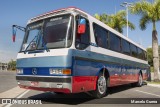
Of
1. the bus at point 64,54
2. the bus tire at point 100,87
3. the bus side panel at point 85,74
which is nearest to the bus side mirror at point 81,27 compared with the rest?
the bus at point 64,54

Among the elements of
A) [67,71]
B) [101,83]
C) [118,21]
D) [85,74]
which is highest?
[118,21]

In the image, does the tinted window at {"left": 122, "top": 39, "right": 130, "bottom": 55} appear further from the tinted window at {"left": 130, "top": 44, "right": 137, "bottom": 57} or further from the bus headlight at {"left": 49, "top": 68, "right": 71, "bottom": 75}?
the bus headlight at {"left": 49, "top": 68, "right": 71, "bottom": 75}

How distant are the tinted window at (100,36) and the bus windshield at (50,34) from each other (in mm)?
1910

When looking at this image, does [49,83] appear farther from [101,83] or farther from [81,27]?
[101,83]

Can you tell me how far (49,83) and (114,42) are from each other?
5.48 m

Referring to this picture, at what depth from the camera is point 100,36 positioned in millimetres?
11953

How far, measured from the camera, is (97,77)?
11156mm

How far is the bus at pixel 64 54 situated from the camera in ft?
30.5

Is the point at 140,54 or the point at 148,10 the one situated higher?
the point at 148,10

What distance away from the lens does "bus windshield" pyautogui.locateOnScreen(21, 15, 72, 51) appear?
955cm

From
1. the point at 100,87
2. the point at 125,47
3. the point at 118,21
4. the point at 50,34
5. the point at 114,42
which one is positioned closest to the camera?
the point at 50,34

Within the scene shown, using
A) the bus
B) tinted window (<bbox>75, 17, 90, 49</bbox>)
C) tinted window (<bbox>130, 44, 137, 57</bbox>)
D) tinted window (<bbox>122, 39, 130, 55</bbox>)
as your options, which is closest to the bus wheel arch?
the bus

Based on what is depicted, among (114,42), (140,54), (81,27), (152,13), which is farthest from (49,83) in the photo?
(152,13)

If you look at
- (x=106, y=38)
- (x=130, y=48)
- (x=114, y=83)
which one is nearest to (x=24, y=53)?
(x=106, y=38)
